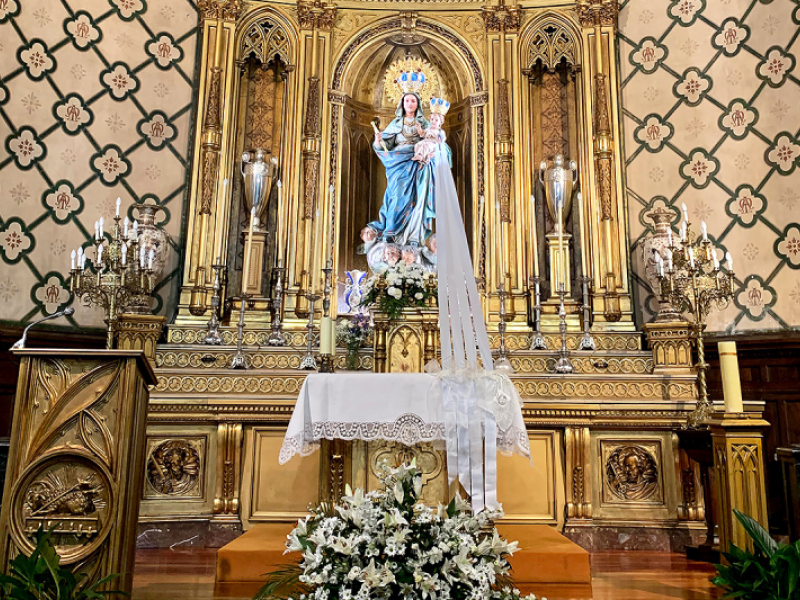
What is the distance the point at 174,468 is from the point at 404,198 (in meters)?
3.52

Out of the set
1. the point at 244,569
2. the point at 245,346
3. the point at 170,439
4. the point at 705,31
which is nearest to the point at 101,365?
the point at 244,569

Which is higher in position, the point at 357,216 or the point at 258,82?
the point at 258,82

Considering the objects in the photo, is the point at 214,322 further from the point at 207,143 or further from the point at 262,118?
the point at 262,118

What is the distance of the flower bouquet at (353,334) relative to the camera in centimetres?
628

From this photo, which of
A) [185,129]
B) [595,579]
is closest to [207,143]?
[185,129]

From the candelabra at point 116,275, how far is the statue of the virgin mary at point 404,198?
2.21 metres

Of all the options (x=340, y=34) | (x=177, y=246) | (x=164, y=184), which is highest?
(x=340, y=34)

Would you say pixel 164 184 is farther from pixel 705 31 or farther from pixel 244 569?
pixel 705 31

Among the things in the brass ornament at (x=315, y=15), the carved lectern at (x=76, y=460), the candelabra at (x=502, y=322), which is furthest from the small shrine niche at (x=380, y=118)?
the carved lectern at (x=76, y=460)

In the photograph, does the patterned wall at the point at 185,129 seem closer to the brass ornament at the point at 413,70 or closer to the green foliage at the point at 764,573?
the brass ornament at the point at 413,70

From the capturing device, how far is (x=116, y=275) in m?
6.09

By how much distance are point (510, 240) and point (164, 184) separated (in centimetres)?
373

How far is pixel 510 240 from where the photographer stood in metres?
7.28

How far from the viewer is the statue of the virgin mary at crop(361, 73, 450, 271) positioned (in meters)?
7.18
